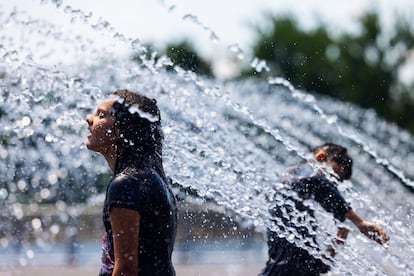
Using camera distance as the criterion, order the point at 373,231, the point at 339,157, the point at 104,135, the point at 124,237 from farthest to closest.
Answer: the point at 339,157
the point at 373,231
the point at 104,135
the point at 124,237

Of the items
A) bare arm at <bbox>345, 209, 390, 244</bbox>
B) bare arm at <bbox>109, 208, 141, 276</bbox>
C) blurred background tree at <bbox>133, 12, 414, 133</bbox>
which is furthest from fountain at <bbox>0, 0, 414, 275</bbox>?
blurred background tree at <bbox>133, 12, 414, 133</bbox>

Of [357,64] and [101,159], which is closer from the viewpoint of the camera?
[101,159]

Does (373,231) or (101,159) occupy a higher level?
(373,231)

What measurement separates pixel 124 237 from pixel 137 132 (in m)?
0.51

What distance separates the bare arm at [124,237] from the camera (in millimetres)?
3613

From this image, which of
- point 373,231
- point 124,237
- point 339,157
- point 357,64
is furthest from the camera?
point 357,64

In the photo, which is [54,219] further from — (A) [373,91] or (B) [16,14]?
(A) [373,91]

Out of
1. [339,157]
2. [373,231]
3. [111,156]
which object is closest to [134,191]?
[111,156]

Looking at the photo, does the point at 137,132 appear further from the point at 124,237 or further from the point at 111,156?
the point at 124,237

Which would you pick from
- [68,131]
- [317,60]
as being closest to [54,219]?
[68,131]

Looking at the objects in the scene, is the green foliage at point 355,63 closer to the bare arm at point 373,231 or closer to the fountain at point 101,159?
the fountain at point 101,159

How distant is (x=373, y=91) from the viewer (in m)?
41.8

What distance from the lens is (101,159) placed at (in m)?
11.2

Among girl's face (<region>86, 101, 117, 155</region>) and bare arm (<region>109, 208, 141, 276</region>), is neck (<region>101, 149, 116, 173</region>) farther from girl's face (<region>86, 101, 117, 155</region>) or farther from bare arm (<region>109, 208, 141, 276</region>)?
bare arm (<region>109, 208, 141, 276</region>)
